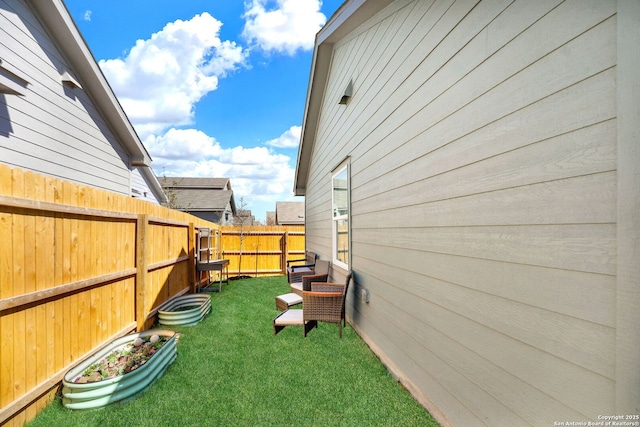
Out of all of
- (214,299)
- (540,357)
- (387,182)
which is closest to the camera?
(540,357)

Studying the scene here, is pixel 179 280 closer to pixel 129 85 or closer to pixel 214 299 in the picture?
pixel 214 299

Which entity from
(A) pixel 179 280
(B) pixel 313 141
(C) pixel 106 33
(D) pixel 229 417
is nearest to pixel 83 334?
(D) pixel 229 417

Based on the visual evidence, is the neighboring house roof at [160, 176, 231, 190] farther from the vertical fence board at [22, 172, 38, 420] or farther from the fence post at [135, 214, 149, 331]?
the vertical fence board at [22, 172, 38, 420]

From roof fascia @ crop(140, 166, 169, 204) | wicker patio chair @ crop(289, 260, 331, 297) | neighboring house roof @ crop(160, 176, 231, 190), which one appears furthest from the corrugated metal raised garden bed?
neighboring house roof @ crop(160, 176, 231, 190)

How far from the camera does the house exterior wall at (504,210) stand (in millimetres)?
1249

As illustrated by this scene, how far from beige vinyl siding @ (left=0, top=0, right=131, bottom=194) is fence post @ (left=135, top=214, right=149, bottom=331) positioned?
1528 mm

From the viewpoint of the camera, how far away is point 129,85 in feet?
61.6

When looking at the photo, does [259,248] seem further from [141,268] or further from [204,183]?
[204,183]

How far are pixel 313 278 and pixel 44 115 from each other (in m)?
4.75

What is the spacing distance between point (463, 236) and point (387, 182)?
1426 millimetres

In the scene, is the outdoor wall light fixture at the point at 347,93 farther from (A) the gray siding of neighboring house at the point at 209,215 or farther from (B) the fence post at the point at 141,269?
(A) the gray siding of neighboring house at the point at 209,215

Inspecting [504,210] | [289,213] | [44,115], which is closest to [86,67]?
[44,115]

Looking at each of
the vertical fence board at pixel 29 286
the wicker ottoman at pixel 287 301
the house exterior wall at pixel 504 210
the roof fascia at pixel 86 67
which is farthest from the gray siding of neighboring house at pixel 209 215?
the house exterior wall at pixel 504 210

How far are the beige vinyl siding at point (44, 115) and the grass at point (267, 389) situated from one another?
3279 mm
